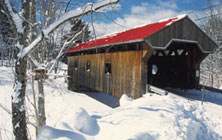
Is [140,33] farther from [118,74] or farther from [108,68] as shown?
[108,68]

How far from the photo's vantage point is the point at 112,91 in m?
9.71

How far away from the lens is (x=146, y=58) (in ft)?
24.8

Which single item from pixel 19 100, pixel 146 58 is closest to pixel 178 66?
pixel 146 58

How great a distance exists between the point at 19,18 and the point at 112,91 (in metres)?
7.39

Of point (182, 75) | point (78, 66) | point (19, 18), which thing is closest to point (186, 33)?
point (182, 75)

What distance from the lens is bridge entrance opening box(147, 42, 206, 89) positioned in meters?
9.76

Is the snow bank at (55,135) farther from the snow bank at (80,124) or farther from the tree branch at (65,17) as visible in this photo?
the tree branch at (65,17)

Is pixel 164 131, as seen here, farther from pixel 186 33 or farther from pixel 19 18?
pixel 186 33

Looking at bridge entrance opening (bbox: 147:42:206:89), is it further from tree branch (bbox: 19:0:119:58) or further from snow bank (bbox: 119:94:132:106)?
tree branch (bbox: 19:0:119:58)

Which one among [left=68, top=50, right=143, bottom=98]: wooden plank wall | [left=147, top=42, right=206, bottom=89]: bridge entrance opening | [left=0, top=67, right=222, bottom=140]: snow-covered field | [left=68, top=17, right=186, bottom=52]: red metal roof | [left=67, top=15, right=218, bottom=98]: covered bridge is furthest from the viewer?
[left=147, top=42, right=206, bottom=89]: bridge entrance opening

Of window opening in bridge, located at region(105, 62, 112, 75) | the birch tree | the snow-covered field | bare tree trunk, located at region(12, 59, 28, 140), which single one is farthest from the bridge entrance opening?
bare tree trunk, located at region(12, 59, 28, 140)

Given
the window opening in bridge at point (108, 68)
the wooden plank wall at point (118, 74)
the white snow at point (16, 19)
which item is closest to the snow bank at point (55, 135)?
the white snow at point (16, 19)

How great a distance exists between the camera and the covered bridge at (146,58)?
7531 millimetres

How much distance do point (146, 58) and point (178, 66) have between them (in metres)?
4.33
